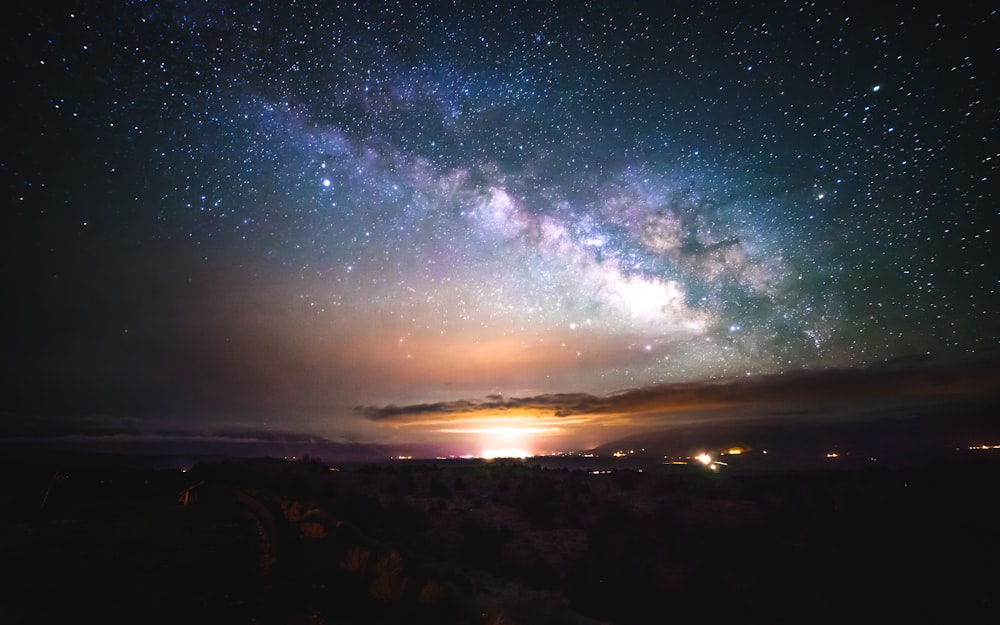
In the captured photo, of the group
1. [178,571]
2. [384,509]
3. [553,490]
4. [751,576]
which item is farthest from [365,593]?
[553,490]

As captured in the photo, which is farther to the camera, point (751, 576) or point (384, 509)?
point (384, 509)

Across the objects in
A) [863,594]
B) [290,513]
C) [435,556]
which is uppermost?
[290,513]

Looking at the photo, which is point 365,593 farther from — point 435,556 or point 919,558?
point 919,558

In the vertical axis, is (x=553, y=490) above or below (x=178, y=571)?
below

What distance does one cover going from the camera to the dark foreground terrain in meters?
7.32

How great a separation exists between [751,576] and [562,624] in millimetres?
8006

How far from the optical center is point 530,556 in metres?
15.0

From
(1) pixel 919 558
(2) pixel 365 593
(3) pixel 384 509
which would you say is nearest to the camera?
(2) pixel 365 593

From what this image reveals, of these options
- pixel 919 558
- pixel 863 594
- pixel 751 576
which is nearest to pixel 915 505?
pixel 919 558

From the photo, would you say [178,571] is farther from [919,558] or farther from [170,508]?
[919,558]

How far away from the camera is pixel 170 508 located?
66.0 ft

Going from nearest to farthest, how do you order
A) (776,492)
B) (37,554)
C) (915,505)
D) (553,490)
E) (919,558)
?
(37,554) < (919,558) < (915,505) < (776,492) < (553,490)

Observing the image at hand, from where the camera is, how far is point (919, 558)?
14.8m

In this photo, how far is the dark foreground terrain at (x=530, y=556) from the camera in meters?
7.32
